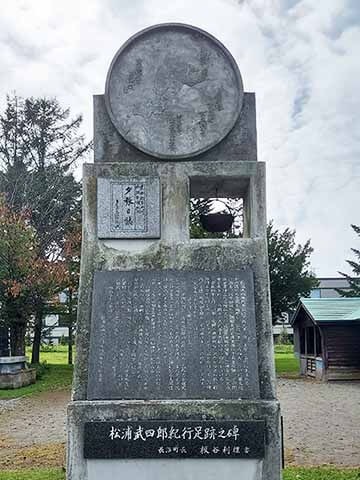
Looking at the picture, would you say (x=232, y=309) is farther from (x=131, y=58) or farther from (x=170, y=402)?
(x=131, y=58)

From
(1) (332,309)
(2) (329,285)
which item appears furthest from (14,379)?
(2) (329,285)

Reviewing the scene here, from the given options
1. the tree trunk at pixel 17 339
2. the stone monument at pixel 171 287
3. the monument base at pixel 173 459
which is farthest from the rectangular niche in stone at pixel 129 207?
the tree trunk at pixel 17 339

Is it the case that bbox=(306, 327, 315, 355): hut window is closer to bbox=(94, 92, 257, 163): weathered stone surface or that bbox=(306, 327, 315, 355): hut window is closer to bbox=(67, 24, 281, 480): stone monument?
bbox=(67, 24, 281, 480): stone monument

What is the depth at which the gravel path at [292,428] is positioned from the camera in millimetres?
7246

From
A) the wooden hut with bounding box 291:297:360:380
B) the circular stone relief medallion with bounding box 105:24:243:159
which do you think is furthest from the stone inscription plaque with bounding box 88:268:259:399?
the wooden hut with bounding box 291:297:360:380

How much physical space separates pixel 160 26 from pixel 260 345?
309 cm

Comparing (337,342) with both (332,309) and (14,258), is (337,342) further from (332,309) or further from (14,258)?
(14,258)

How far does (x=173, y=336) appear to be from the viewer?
4.43 metres

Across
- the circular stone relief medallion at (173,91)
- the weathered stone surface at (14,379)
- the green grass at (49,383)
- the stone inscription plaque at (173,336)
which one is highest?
the circular stone relief medallion at (173,91)

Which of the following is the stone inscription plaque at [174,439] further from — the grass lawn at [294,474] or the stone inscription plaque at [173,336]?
the grass lawn at [294,474]

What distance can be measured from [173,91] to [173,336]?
2279mm

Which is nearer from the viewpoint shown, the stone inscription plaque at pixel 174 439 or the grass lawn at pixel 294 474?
the stone inscription plaque at pixel 174 439

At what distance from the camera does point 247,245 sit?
185 inches

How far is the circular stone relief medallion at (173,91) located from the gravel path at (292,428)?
14.8 feet
